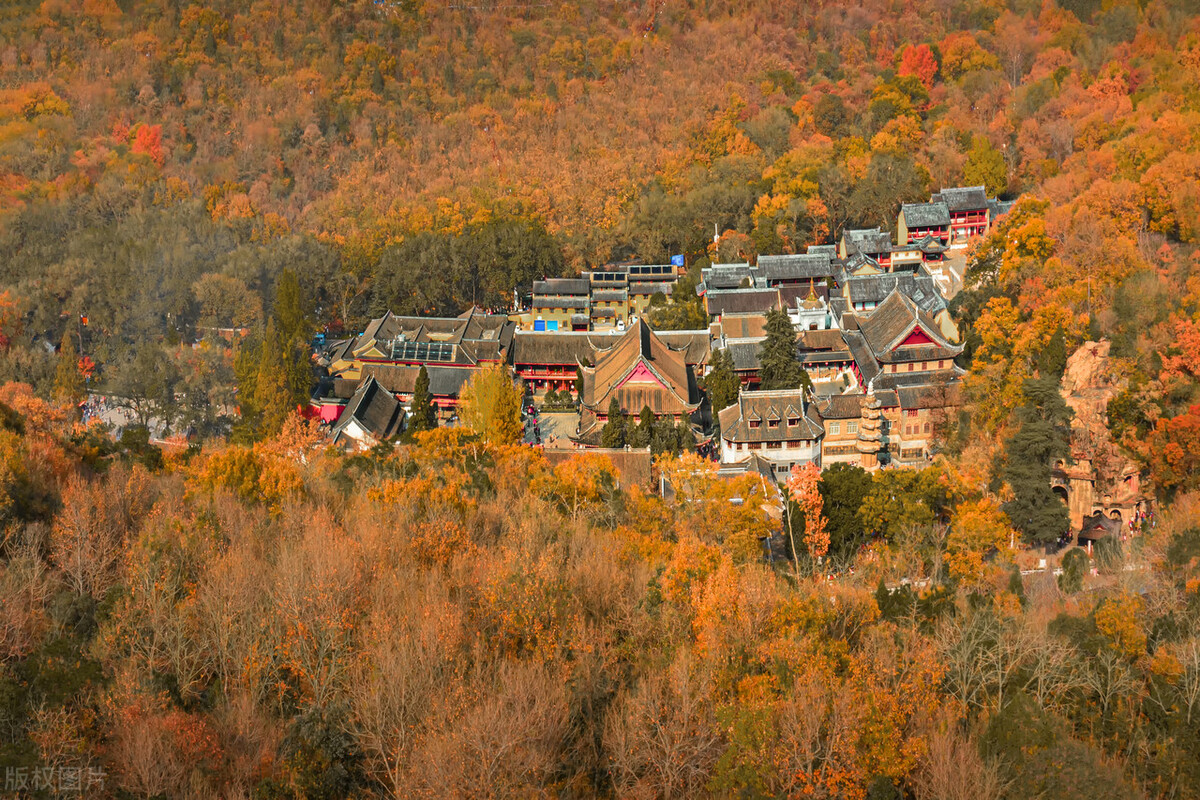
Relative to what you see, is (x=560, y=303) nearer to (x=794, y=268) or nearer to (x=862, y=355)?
(x=794, y=268)

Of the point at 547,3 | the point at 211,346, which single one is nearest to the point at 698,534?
the point at 211,346

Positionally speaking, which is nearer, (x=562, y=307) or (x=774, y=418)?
(x=774, y=418)

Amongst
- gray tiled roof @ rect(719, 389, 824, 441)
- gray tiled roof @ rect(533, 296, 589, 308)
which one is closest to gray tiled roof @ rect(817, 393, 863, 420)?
gray tiled roof @ rect(719, 389, 824, 441)

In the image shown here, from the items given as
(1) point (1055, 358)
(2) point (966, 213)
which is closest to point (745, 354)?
(1) point (1055, 358)

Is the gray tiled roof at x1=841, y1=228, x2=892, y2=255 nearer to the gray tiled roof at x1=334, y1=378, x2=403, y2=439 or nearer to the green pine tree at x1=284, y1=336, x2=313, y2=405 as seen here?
the gray tiled roof at x1=334, y1=378, x2=403, y2=439

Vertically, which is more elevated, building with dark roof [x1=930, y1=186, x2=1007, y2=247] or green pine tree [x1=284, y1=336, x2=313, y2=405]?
building with dark roof [x1=930, y1=186, x2=1007, y2=247]
